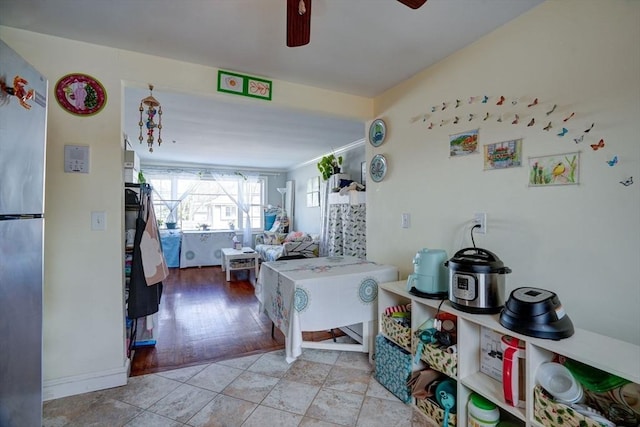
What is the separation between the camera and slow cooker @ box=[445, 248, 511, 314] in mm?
1406

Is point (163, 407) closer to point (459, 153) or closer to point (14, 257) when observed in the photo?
point (14, 257)

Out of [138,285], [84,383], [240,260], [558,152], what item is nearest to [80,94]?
[138,285]

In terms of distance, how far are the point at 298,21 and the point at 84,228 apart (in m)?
1.78

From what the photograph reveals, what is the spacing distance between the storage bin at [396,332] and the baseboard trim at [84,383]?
68.4 inches

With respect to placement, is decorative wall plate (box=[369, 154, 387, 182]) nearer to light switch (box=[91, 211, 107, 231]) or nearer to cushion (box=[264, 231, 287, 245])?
light switch (box=[91, 211, 107, 231])

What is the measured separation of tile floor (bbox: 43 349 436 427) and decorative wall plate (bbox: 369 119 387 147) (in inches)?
72.3

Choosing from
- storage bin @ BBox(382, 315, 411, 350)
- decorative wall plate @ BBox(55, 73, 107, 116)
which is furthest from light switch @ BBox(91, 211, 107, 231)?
storage bin @ BBox(382, 315, 411, 350)

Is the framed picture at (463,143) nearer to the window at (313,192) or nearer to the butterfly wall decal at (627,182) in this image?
the butterfly wall decal at (627,182)

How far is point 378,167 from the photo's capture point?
264 cm

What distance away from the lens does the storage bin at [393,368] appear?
1.74 meters

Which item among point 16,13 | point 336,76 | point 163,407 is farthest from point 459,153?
point 16,13

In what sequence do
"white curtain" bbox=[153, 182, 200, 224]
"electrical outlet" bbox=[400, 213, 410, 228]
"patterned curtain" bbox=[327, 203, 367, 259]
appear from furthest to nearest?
"white curtain" bbox=[153, 182, 200, 224] < "patterned curtain" bbox=[327, 203, 367, 259] < "electrical outlet" bbox=[400, 213, 410, 228]

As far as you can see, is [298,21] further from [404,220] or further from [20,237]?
[404,220]

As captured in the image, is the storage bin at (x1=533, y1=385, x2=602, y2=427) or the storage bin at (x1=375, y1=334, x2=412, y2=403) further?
the storage bin at (x1=375, y1=334, x2=412, y2=403)
